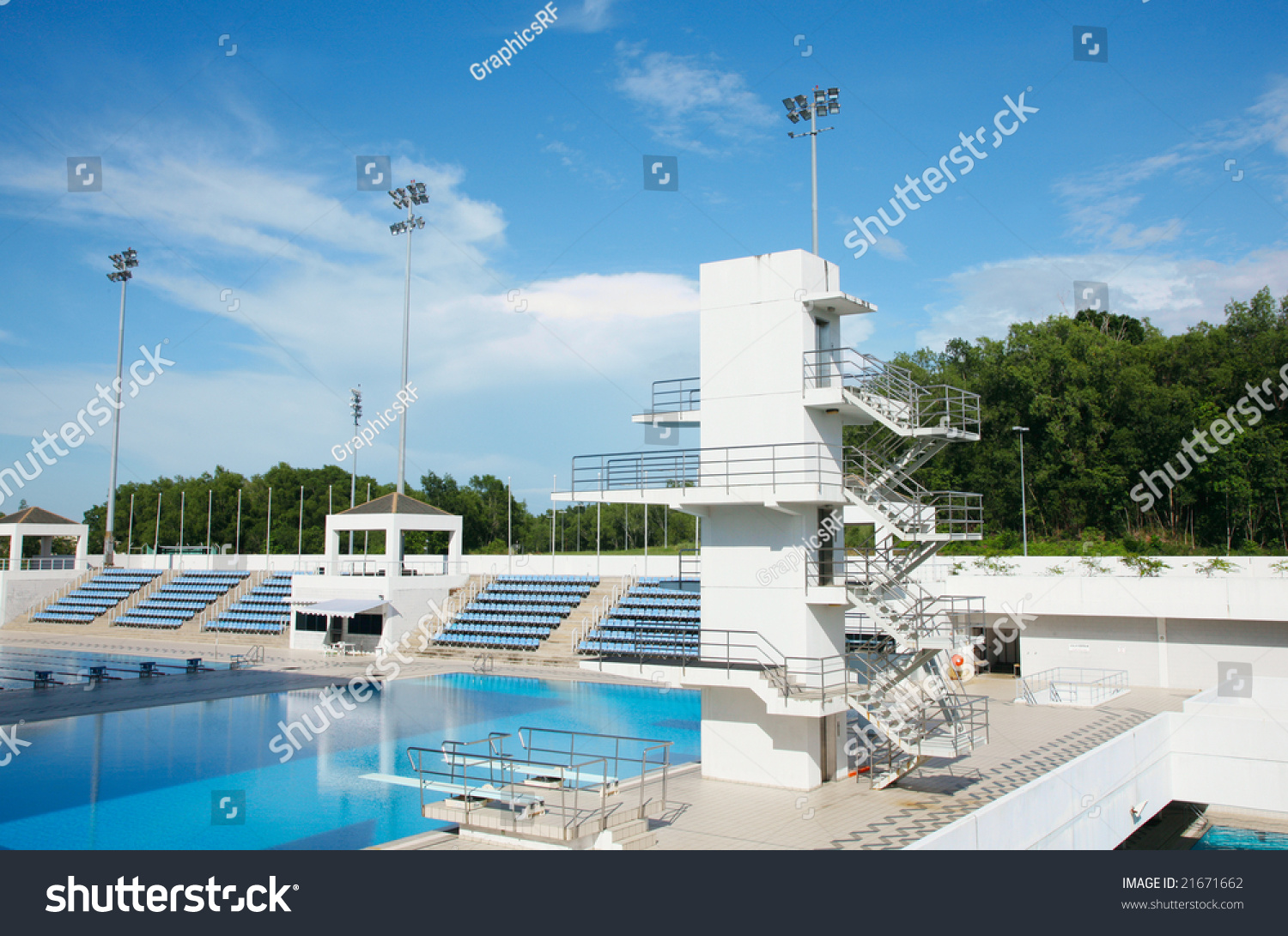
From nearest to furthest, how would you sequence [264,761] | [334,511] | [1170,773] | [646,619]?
[264,761], [1170,773], [646,619], [334,511]

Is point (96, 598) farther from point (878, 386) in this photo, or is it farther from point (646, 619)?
point (878, 386)

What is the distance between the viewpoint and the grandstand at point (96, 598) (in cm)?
4697

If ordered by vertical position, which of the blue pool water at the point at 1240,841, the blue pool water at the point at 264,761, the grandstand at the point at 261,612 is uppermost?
the grandstand at the point at 261,612

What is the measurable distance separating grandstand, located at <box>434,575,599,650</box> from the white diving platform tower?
68.8ft

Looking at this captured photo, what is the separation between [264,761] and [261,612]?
2704cm

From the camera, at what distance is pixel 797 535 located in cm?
1404

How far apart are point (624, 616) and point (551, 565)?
10110 millimetres

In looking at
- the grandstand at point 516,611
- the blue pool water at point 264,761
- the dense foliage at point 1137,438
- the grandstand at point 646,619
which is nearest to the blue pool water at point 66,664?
the blue pool water at point 264,761

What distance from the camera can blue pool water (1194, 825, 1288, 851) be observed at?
55.0ft

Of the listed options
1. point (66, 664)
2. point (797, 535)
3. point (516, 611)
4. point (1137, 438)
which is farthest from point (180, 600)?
point (1137, 438)

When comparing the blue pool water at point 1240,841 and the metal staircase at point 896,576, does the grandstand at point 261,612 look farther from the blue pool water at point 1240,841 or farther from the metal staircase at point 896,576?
the blue pool water at point 1240,841

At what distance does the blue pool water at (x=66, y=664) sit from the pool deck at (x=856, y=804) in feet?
77.4
